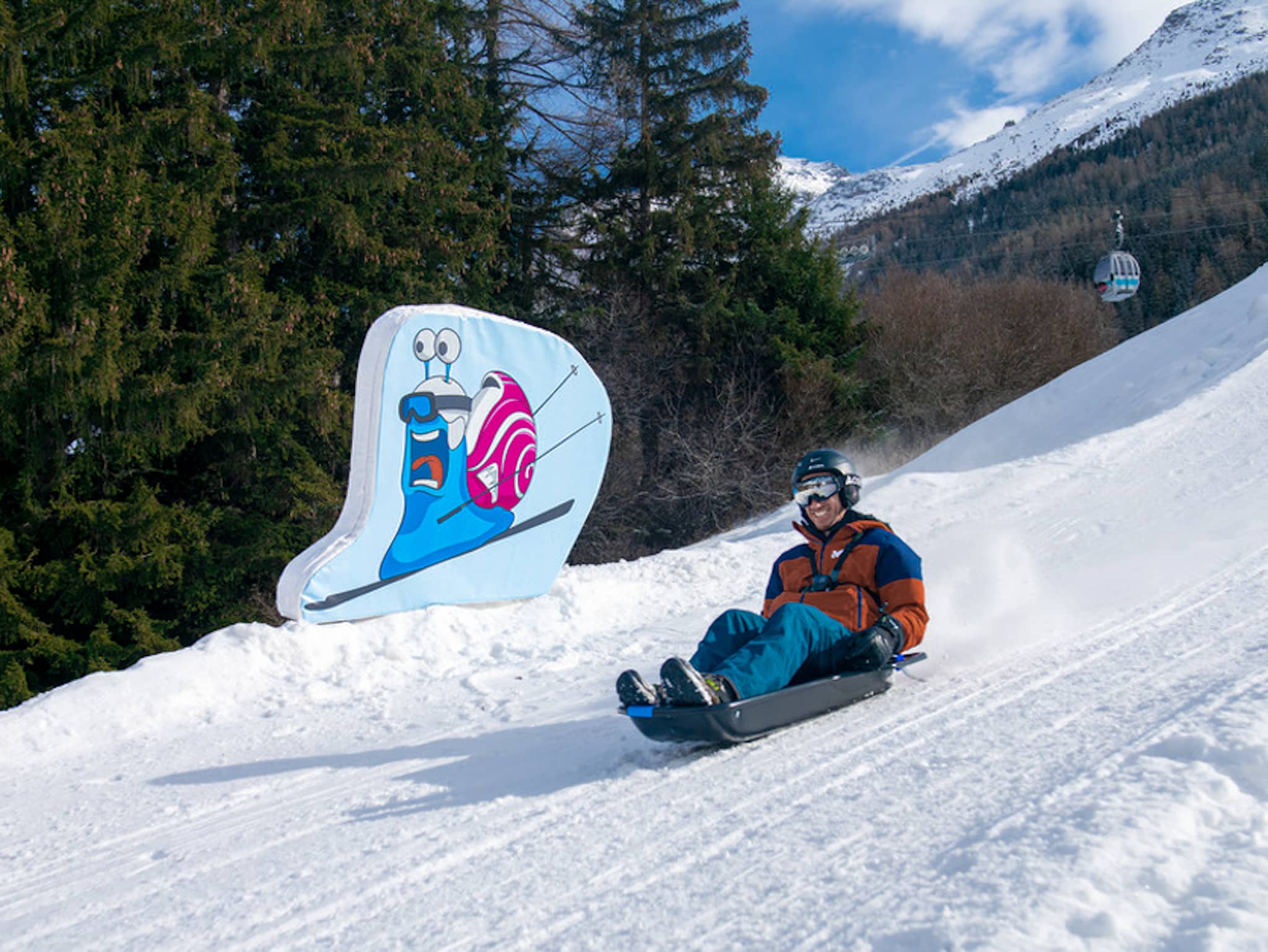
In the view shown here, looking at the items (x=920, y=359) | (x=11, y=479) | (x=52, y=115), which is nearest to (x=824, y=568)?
(x=11, y=479)

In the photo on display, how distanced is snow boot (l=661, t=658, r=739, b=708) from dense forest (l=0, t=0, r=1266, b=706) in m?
9.39

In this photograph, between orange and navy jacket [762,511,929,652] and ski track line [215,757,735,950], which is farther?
orange and navy jacket [762,511,929,652]

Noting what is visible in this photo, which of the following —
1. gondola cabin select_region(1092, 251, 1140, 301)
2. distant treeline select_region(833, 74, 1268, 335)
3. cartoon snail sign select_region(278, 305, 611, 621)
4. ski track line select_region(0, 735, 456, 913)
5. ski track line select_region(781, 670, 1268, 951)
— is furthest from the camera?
distant treeline select_region(833, 74, 1268, 335)

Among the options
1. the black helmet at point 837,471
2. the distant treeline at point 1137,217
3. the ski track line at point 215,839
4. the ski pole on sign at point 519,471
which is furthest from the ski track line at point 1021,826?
the distant treeline at point 1137,217

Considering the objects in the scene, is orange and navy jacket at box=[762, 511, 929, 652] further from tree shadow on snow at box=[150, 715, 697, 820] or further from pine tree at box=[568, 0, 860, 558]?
pine tree at box=[568, 0, 860, 558]

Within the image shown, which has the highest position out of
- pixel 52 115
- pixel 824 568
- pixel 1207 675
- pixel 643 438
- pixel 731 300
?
pixel 52 115

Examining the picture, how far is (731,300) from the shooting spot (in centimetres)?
1895

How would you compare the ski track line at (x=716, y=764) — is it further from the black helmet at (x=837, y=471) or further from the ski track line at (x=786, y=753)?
the black helmet at (x=837, y=471)

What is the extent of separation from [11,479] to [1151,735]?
464 inches

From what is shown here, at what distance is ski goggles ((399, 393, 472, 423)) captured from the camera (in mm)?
6750

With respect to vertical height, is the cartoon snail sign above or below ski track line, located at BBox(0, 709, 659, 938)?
above

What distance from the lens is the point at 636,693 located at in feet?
10.3

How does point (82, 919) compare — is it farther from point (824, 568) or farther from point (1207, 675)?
point (1207, 675)

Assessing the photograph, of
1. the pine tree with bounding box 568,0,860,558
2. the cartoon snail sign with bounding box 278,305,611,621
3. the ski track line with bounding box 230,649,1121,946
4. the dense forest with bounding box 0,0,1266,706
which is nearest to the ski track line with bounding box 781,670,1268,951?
the ski track line with bounding box 230,649,1121,946
